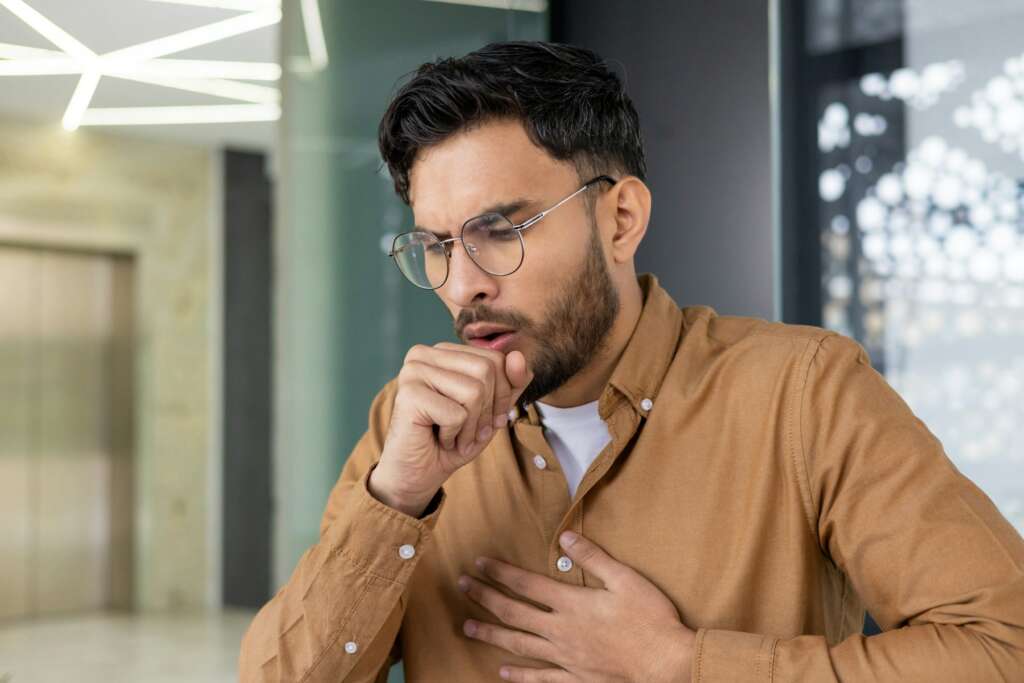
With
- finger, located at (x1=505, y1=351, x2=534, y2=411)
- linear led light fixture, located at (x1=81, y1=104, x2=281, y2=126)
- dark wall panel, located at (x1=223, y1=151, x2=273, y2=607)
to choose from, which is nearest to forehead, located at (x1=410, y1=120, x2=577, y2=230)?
finger, located at (x1=505, y1=351, x2=534, y2=411)

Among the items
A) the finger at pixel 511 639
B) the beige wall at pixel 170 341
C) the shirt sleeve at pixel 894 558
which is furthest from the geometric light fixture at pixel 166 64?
the shirt sleeve at pixel 894 558

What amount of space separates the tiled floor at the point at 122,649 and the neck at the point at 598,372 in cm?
381

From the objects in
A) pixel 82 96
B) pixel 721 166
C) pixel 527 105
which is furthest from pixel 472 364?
pixel 82 96

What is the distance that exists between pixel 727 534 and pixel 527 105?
0.58m

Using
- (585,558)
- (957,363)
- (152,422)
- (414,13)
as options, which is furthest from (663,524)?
(152,422)

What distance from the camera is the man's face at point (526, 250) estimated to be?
4.15 feet

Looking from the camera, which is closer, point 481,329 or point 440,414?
point 440,414

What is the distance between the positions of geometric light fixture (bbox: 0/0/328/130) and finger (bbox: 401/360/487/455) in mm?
1671

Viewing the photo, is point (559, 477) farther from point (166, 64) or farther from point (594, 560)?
point (166, 64)

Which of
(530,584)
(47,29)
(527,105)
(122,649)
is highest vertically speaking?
(47,29)

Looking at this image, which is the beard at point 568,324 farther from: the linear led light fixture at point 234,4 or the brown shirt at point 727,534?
the linear led light fixture at point 234,4

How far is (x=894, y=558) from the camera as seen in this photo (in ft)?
3.47

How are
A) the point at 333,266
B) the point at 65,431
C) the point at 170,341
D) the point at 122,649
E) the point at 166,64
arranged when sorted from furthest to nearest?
the point at 170,341 < the point at 65,431 < the point at 122,649 < the point at 166,64 < the point at 333,266

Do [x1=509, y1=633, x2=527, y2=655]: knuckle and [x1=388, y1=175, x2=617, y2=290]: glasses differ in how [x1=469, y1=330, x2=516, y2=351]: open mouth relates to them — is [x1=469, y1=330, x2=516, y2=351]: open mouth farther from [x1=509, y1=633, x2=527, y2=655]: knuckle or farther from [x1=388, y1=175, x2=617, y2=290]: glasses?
[x1=509, y1=633, x2=527, y2=655]: knuckle
